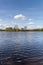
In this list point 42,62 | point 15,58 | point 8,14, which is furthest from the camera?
point 8,14

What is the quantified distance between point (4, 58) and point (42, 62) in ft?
6.08

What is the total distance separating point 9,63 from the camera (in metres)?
5.69

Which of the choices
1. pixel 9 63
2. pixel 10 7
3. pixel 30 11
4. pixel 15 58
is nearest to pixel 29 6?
pixel 30 11

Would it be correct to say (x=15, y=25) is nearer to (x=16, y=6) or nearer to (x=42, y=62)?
(x=16, y=6)

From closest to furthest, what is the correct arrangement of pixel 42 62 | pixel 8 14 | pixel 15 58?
pixel 42 62, pixel 15 58, pixel 8 14

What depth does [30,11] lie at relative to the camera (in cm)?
804

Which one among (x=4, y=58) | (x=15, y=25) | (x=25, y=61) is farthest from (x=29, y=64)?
(x=15, y=25)

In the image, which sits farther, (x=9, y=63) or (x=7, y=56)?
(x=7, y=56)

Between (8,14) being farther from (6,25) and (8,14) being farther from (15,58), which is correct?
(15,58)

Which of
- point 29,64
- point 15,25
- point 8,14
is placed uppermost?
point 8,14

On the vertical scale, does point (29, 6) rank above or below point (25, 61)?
above

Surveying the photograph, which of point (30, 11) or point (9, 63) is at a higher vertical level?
point (30, 11)

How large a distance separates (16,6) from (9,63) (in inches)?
144

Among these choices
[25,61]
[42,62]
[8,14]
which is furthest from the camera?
[8,14]
